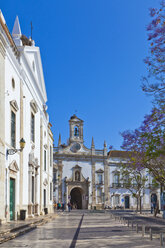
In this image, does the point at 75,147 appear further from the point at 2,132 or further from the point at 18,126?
the point at 2,132

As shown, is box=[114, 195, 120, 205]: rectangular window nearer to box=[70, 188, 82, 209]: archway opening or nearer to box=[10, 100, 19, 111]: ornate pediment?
box=[70, 188, 82, 209]: archway opening

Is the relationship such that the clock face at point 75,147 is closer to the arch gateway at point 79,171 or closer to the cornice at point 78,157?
the arch gateway at point 79,171

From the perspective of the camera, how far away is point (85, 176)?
211ft

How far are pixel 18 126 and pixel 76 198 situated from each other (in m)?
46.4

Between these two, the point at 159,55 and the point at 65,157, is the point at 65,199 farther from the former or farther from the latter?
the point at 159,55

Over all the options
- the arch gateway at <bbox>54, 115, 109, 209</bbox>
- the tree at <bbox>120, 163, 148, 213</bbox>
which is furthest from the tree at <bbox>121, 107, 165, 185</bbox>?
the arch gateway at <bbox>54, 115, 109, 209</bbox>

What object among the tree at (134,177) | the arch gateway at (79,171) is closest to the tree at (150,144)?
the tree at (134,177)

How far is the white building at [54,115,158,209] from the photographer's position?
62938mm

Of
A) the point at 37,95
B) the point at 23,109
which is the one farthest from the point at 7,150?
the point at 37,95

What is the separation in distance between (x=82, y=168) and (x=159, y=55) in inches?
2055

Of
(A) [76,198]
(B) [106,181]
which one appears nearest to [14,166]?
(B) [106,181]

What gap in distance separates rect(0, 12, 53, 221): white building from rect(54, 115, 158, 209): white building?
32162 mm

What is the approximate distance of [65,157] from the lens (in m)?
63.6

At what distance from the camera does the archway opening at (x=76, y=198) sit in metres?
64.9
